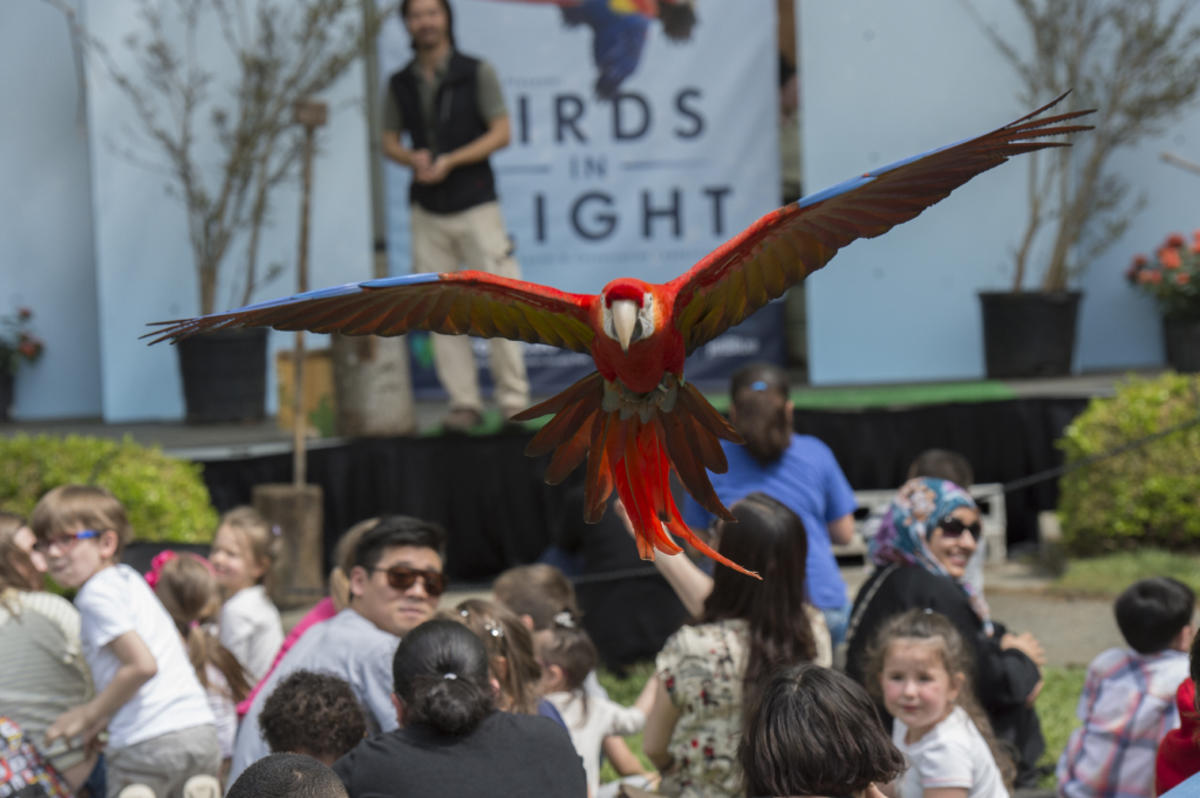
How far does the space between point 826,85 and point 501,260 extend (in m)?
3.01

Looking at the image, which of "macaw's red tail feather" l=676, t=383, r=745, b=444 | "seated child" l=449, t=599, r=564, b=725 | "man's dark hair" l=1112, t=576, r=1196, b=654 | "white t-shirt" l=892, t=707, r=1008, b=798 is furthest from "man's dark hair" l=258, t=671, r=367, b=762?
"man's dark hair" l=1112, t=576, r=1196, b=654

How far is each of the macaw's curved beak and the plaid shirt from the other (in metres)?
1.78

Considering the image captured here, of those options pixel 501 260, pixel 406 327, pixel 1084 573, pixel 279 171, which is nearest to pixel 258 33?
pixel 279 171

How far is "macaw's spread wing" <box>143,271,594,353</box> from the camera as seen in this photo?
201cm

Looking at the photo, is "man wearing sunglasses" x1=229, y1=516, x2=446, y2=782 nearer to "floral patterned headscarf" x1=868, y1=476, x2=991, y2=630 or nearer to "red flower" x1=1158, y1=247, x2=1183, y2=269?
"floral patterned headscarf" x1=868, y1=476, x2=991, y2=630

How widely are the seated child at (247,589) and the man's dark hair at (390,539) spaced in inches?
40.7

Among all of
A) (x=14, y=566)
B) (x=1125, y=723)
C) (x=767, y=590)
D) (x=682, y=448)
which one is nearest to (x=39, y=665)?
(x=14, y=566)

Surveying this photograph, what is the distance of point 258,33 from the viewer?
8.01 meters

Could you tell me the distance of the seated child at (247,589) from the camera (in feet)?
13.0

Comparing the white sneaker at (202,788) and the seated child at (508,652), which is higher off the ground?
the seated child at (508,652)

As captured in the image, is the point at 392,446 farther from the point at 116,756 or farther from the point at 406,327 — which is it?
the point at 406,327

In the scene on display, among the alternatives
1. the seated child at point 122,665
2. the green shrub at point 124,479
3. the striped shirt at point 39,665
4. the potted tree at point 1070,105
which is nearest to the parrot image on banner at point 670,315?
the seated child at point 122,665

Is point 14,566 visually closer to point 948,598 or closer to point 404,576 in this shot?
point 404,576

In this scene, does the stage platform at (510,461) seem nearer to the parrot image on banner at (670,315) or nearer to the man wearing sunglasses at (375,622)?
the man wearing sunglasses at (375,622)
